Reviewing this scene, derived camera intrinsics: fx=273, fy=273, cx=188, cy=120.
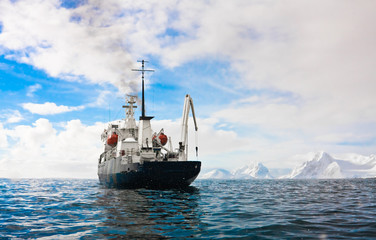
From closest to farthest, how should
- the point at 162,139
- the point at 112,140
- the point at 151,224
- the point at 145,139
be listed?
the point at 151,224, the point at 145,139, the point at 162,139, the point at 112,140

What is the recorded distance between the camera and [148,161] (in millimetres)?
30078

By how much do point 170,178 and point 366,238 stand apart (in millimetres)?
22925

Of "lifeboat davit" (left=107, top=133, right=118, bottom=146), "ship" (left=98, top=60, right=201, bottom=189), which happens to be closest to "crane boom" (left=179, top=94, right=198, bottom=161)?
"ship" (left=98, top=60, right=201, bottom=189)

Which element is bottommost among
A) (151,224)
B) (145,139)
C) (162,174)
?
(151,224)

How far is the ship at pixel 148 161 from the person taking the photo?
29906 millimetres

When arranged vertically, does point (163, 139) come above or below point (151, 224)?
above

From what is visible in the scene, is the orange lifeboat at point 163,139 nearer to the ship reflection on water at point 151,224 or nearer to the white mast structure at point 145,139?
the white mast structure at point 145,139

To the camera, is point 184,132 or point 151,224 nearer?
point 151,224

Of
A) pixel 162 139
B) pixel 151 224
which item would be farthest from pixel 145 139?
pixel 151 224

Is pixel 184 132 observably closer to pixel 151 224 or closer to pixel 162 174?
pixel 162 174

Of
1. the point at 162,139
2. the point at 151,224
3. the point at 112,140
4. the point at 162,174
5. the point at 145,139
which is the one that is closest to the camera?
the point at 151,224

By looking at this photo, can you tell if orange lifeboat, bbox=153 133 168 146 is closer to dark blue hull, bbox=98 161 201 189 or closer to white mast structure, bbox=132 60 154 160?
white mast structure, bbox=132 60 154 160

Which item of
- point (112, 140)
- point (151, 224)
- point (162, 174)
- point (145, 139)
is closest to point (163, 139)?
point (145, 139)

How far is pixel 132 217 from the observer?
13.3m
